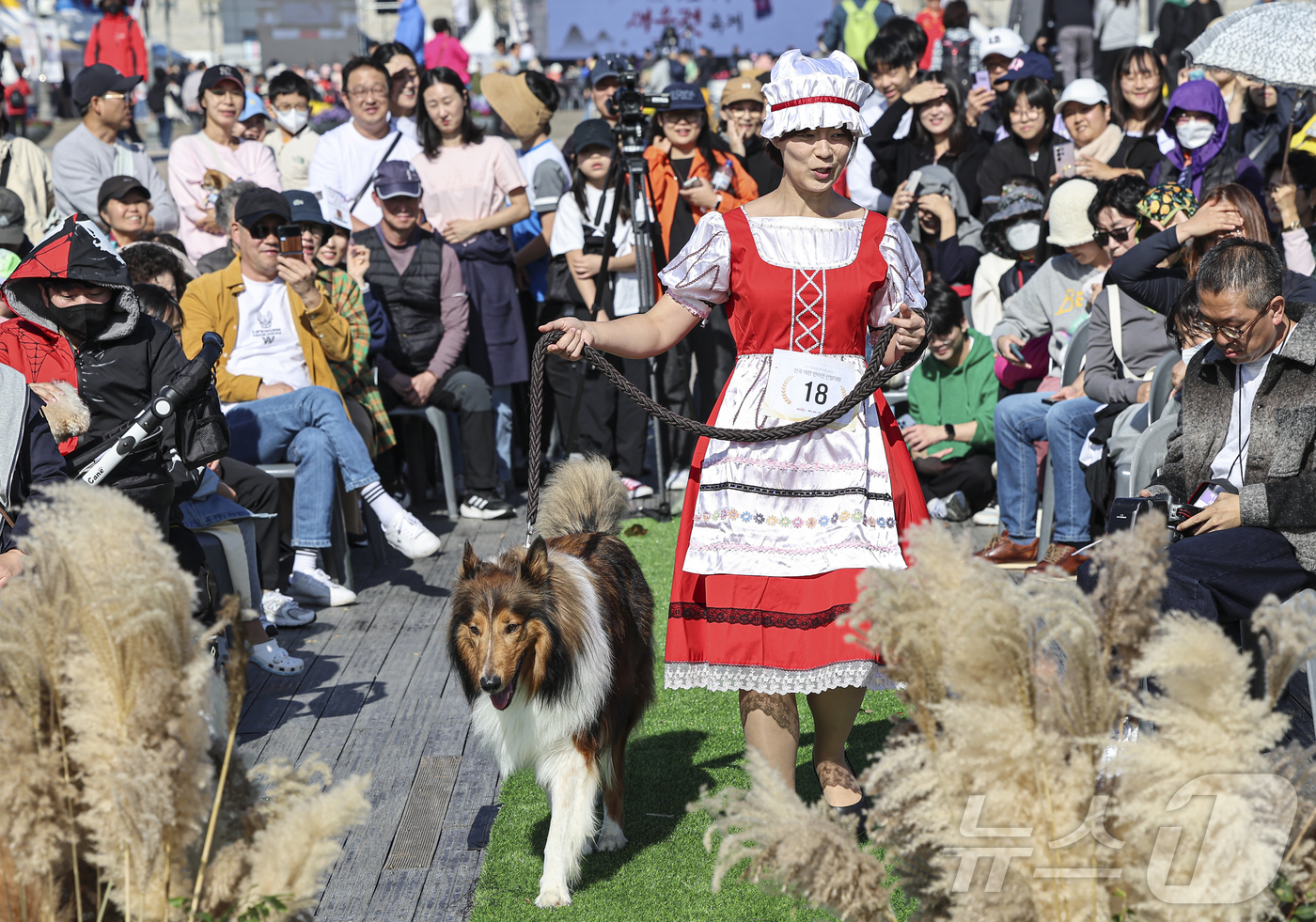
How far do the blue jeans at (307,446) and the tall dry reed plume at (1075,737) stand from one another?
4.98 meters

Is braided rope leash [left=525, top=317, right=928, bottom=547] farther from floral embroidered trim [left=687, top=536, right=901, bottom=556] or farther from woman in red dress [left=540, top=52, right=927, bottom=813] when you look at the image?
floral embroidered trim [left=687, top=536, right=901, bottom=556]

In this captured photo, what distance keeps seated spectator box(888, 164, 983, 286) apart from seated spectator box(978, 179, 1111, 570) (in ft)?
3.52

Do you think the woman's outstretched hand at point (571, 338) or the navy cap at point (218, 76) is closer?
the woman's outstretched hand at point (571, 338)

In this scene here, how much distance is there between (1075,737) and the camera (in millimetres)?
1391

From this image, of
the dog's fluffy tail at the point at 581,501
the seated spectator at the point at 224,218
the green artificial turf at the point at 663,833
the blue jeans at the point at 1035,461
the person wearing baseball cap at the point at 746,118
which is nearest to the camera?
the green artificial turf at the point at 663,833

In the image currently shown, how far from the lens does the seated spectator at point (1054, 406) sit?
5965 millimetres

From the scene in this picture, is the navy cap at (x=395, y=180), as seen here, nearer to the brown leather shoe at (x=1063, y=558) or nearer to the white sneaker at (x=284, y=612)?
the white sneaker at (x=284, y=612)

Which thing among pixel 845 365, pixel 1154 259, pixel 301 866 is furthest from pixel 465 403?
pixel 301 866

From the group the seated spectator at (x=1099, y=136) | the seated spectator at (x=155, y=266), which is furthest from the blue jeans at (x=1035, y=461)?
the seated spectator at (x=155, y=266)

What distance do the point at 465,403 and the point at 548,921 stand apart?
4.72 m

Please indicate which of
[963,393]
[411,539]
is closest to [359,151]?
[411,539]

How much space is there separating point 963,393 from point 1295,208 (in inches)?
78.3

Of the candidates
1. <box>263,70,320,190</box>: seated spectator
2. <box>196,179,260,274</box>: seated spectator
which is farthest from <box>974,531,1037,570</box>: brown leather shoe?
<box>263,70,320,190</box>: seated spectator

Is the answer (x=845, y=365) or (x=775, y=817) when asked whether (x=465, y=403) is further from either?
(x=775, y=817)
